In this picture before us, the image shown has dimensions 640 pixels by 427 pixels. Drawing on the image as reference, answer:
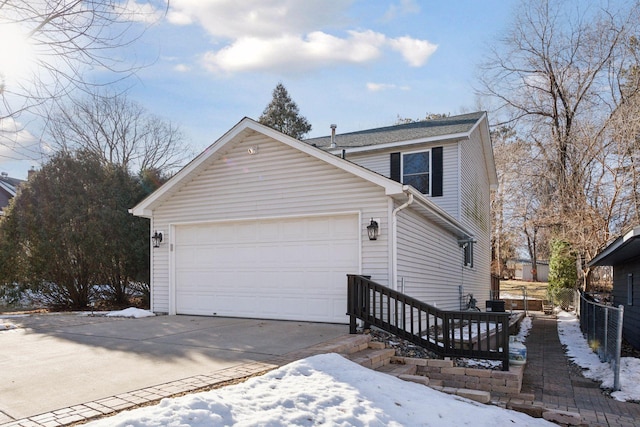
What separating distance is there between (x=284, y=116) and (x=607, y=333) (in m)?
28.2

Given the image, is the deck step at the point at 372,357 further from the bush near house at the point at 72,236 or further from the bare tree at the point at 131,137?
the bare tree at the point at 131,137

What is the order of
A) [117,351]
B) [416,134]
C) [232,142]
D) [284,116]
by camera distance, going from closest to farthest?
[117,351] → [232,142] → [416,134] → [284,116]

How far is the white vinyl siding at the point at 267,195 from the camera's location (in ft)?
27.6

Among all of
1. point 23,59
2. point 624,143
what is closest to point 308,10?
point 23,59

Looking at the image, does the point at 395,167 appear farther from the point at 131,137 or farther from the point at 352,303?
the point at 131,137

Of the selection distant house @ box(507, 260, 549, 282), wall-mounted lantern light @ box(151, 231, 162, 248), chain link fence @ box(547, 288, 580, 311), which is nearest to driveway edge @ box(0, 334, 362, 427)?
wall-mounted lantern light @ box(151, 231, 162, 248)

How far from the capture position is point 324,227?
895cm

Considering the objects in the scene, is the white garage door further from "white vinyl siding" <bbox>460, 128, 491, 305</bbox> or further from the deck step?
"white vinyl siding" <bbox>460, 128, 491, 305</bbox>

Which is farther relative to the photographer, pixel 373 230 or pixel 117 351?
pixel 373 230

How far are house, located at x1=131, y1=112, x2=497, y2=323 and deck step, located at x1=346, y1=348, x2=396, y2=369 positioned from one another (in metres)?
1.67

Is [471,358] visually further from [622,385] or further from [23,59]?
[23,59]

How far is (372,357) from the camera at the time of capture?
20.1 ft

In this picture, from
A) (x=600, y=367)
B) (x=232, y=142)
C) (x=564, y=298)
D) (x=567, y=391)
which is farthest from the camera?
(x=564, y=298)

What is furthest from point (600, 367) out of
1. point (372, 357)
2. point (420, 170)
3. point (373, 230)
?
point (420, 170)
